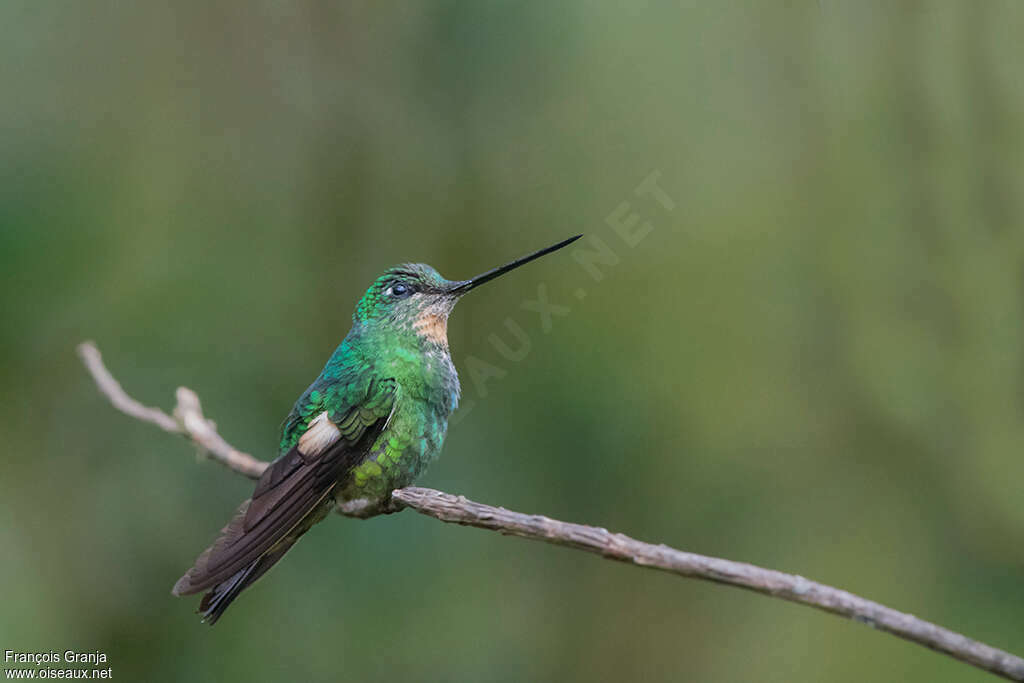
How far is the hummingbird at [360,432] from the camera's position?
6.68 feet

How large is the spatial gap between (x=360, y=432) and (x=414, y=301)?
0.47m

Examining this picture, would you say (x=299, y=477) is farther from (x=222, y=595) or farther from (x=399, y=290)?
(x=399, y=290)

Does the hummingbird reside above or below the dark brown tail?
above

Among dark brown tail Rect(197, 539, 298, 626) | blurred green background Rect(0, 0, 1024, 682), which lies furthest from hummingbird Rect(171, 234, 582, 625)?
blurred green background Rect(0, 0, 1024, 682)

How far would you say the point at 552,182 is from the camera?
4062 millimetres

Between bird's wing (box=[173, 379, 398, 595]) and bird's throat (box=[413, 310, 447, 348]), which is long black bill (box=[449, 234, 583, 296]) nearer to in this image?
bird's throat (box=[413, 310, 447, 348])

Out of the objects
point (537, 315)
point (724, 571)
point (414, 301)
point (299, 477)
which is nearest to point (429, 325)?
point (414, 301)

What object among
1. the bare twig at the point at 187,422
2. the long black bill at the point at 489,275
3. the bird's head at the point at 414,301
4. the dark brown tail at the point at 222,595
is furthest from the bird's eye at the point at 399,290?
the dark brown tail at the point at 222,595

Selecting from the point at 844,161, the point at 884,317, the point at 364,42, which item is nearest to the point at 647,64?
the point at 844,161

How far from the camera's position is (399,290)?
257 centimetres

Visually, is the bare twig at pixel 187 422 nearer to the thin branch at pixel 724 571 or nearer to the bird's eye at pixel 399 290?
the bird's eye at pixel 399 290

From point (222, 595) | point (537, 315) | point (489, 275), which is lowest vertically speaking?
point (222, 595)

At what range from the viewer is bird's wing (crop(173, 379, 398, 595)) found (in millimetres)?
1949

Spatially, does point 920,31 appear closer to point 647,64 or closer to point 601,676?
point 647,64
